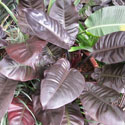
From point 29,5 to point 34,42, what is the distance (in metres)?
0.28

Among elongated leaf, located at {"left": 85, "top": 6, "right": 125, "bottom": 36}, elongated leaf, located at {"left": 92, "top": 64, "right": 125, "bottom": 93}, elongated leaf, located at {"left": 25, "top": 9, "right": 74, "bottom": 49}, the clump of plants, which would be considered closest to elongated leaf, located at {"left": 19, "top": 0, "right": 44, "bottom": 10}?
the clump of plants

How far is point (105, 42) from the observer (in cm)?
75

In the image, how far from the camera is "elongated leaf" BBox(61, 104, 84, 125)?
0.69 meters

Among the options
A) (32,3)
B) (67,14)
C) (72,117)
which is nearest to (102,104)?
(72,117)

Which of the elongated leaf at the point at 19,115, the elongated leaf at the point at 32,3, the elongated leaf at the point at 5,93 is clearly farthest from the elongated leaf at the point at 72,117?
the elongated leaf at the point at 32,3

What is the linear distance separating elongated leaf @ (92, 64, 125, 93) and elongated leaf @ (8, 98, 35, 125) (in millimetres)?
393

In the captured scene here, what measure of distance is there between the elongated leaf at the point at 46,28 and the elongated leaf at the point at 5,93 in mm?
268

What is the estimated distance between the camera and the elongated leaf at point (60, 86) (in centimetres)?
53

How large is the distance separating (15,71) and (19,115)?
20 centimetres

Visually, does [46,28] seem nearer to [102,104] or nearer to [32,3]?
[32,3]

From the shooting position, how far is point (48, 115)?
26.5 inches

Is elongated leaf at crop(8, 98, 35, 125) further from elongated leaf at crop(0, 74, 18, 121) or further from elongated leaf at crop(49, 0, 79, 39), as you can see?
elongated leaf at crop(49, 0, 79, 39)

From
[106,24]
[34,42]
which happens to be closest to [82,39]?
[106,24]

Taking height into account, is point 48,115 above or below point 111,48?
below
